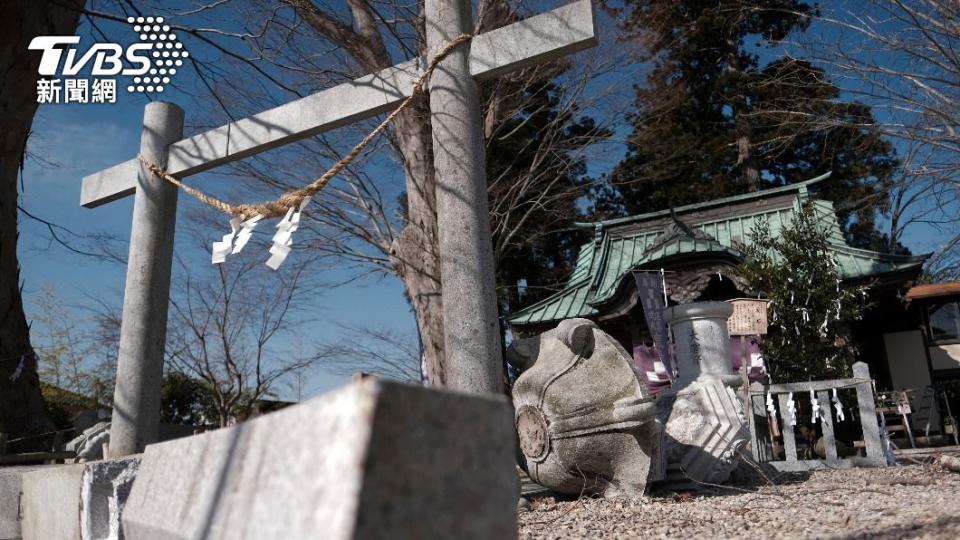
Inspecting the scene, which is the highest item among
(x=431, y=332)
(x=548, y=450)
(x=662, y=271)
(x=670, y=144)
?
(x=670, y=144)

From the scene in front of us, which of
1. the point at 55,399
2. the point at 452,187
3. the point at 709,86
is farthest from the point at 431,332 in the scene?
the point at 709,86

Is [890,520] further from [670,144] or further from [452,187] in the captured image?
[670,144]

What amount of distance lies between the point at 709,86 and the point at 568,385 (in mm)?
15408

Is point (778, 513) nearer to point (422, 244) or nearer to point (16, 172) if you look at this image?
point (422, 244)

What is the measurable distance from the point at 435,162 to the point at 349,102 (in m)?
0.69

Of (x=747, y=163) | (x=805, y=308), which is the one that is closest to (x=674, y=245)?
(x=805, y=308)

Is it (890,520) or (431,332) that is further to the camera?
(431,332)

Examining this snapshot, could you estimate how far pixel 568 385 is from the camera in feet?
14.2

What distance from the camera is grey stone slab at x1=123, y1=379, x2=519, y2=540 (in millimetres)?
784

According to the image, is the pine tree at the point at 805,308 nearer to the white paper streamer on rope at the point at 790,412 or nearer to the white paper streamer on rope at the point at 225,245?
the white paper streamer on rope at the point at 790,412

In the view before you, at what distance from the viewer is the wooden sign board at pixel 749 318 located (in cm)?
870

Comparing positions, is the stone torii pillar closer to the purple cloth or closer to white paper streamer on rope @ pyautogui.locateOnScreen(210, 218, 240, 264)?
white paper streamer on rope @ pyautogui.locateOnScreen(210, 218, 240, 264)

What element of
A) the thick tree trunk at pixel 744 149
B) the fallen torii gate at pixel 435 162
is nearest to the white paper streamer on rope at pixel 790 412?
the fallen torii gate at pixel 435 162

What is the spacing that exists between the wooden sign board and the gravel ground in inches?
149
